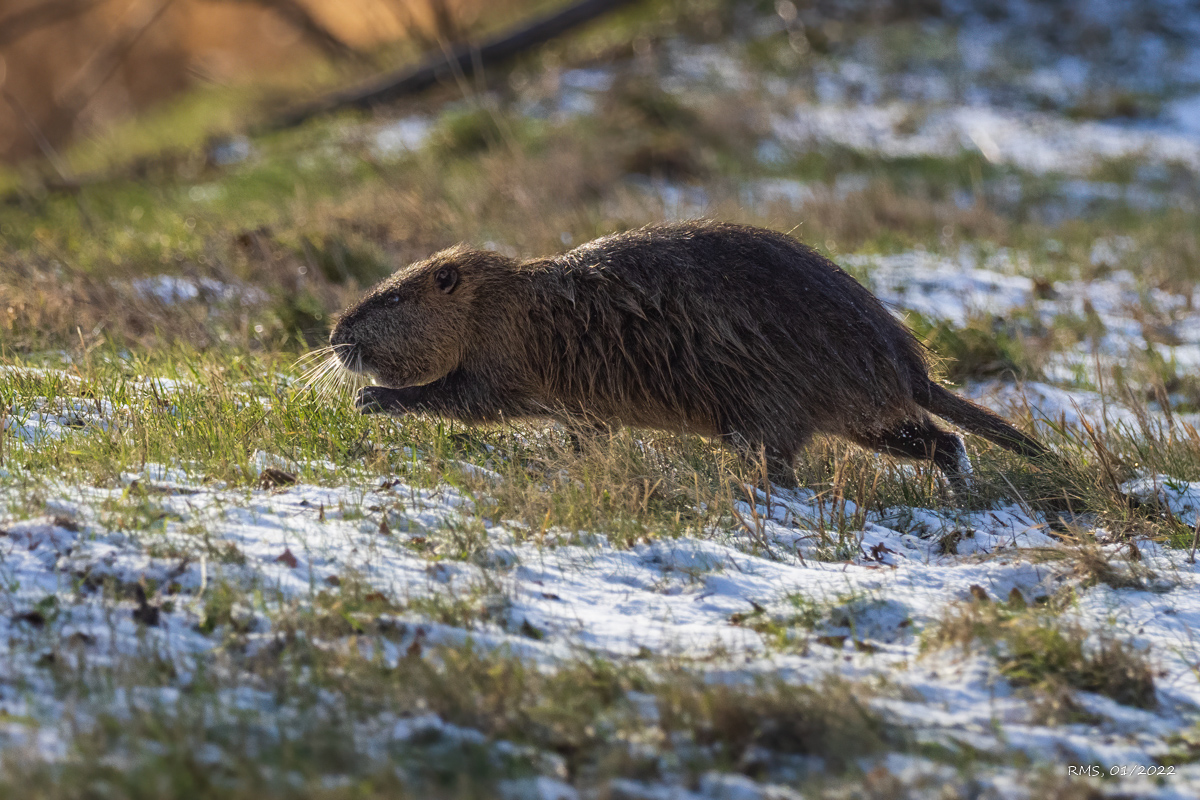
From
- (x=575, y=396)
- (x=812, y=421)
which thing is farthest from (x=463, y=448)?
(x=812, y=421)

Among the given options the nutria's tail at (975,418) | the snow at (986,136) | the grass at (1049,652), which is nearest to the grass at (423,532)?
the grass at (1049,652)

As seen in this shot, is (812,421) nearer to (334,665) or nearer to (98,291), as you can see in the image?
(334,665)

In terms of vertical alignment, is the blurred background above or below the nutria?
above

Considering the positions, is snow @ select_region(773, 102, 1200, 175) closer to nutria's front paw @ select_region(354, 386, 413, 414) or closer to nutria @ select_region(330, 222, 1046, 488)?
nutria @ select_region(330, 222, 1046, 488)

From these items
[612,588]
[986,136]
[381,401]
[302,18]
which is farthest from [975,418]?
[302,18]

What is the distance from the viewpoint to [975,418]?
3959mm

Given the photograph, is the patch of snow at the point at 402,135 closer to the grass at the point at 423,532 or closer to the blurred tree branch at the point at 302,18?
the blurred tree branch at the point at 302,18

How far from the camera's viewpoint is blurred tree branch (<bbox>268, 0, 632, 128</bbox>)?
1192 cm

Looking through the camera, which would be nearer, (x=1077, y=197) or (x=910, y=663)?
(x=910, y=663)

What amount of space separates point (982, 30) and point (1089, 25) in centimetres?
134

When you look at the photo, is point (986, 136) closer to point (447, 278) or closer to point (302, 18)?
point (302, 18)

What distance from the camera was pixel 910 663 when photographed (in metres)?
2.59

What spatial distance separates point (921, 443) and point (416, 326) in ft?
6.58

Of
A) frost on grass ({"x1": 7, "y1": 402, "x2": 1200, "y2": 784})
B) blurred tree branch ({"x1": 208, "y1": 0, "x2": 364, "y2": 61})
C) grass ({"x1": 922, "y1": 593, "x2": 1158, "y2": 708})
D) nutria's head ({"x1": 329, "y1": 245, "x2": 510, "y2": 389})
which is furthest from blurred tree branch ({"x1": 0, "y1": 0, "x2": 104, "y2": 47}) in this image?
grass ({"x1": 922, "y1": 593, "x2": 1158, "y2": 708})
